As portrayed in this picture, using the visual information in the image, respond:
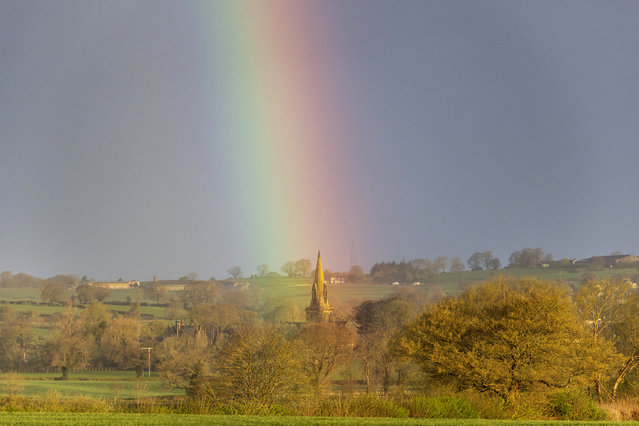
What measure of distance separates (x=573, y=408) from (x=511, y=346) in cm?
464

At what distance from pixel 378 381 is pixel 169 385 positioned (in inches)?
1274

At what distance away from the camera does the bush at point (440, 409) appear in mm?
21970

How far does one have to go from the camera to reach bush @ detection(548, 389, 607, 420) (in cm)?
2783

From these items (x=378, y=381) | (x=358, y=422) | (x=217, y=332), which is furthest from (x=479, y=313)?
(x=217, y=332)

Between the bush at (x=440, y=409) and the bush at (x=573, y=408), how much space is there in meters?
7.68

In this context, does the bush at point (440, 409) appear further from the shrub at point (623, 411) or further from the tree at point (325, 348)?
the tree at point (325, 348)

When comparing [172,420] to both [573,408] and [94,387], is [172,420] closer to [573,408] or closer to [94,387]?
[573,408]

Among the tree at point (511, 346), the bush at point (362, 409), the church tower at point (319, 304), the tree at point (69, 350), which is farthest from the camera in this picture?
the church tower at point (319, 304)

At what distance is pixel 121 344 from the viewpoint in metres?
125

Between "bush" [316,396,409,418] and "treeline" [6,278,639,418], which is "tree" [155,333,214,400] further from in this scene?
"bush" [316,396,409,418]

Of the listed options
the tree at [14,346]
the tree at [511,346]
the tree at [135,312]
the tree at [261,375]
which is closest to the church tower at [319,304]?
the tree at [135,312]

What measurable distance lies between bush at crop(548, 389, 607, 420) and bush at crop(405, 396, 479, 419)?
7.68 meters

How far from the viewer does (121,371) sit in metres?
122

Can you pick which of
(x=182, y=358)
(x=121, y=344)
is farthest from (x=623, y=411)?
(x=121, y=344)
